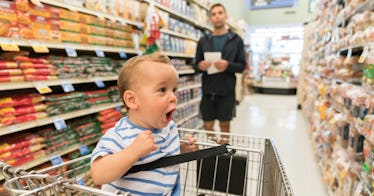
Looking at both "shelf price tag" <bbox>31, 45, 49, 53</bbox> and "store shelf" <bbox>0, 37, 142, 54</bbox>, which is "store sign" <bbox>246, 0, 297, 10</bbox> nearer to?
"store shelf" <bbox>0, 37, 142, 54</bbox>

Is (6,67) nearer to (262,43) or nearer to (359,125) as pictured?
(359,125)

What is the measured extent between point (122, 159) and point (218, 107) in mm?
2029

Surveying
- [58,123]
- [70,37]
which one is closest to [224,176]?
[58,123]

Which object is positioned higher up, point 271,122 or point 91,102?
point 91,102

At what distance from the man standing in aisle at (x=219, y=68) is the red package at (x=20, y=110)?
4.86ft

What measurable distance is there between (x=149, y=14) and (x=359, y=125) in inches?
83.0

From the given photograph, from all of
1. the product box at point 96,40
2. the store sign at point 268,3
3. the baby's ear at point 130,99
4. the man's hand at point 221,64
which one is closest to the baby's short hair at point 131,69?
the baby's ear at point 130,99

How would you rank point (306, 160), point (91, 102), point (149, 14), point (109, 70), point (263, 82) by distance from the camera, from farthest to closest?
point (263, 82)
point (306, 160)
point (149, 14)
point (109, 70)
point (91, 102)

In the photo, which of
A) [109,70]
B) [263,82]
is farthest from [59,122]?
[263,82]

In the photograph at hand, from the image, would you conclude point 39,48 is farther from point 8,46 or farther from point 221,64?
point 221,64

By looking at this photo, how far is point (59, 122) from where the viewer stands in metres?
1.92

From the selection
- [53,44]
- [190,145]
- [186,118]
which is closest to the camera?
[190,145]

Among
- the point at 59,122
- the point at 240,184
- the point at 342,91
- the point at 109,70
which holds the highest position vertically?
the point at 109,70

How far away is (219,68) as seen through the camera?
249cm
